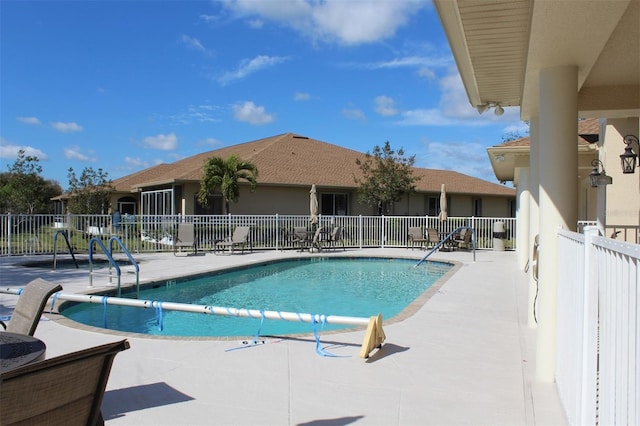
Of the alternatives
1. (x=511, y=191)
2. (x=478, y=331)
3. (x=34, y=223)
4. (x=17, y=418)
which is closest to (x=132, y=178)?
(x=34, y=223)

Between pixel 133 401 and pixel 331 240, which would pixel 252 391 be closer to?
pixel 133 401

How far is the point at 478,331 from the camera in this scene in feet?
21.0

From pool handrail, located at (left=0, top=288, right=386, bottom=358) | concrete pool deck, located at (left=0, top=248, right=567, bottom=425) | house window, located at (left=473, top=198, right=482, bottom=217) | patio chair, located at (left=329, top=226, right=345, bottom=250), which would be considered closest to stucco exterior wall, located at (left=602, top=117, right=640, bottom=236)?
concrete pool deck, located at (left=0, top=248, right=567, bottom=425)

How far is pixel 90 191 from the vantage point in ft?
89.2

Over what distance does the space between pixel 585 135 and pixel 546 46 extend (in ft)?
40.8

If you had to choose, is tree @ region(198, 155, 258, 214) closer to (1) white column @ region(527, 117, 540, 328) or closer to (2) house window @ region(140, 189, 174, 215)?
(2) house window @ region(140, 189, 174, 215)

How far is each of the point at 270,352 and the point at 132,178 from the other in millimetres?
29465

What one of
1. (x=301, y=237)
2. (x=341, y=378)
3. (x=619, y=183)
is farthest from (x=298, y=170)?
(x=341, y=378)

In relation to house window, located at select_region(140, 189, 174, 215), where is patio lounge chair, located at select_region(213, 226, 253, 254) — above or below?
below

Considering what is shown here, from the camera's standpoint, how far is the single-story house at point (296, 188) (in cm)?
2372

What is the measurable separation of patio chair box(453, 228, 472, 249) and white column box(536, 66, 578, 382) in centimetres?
1520

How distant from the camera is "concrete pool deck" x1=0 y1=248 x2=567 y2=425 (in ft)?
12.3

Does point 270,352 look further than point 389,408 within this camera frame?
Yes

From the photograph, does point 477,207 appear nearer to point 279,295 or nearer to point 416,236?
point 416,236
